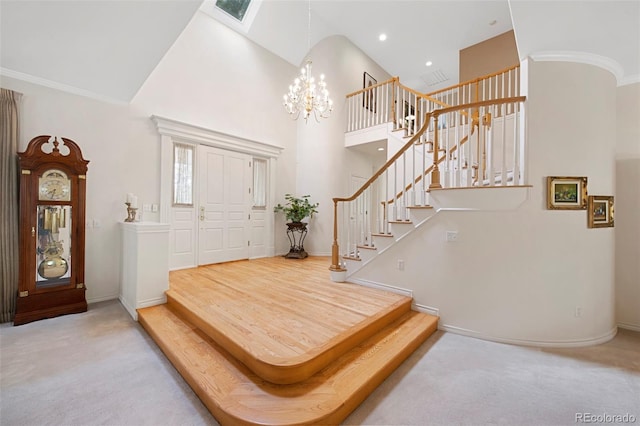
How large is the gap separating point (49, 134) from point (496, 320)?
19.8ft

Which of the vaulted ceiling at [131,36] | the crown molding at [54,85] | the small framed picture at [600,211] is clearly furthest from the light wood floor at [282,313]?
the vaulted ceiling at [131,36]

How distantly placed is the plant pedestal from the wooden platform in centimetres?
217

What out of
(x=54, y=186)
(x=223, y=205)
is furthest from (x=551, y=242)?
(x=54, y=186)

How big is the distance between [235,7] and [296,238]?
5.23 m

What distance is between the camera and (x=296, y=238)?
672cm

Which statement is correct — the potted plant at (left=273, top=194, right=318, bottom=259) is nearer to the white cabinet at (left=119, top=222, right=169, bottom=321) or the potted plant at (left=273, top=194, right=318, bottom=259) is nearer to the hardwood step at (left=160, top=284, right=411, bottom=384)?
the hardwood step at (left=160, top=284, right=411, bottom=384)

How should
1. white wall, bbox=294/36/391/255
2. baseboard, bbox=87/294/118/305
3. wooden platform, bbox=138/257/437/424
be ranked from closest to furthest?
wooden platform, bbox=138/257/437/424 < baseboard, bbox=87/294/118/305 < white wall, bbox=294/36/391/255

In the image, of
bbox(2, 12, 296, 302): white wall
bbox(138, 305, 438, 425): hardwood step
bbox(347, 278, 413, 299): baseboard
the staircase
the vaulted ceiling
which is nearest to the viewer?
bbox(138, 305, 438, 425): hardwood step

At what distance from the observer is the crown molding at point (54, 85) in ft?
10.4

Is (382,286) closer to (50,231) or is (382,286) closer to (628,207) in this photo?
(628,207)

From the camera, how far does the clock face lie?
3.17 metres

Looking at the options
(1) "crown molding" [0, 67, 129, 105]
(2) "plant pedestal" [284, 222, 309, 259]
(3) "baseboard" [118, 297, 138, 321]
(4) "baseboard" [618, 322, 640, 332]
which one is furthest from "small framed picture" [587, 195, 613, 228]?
(1) "crown molding" [0, 67, 129, 105]

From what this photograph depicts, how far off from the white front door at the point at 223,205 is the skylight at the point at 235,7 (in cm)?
283

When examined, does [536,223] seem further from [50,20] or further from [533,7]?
[50,20]
